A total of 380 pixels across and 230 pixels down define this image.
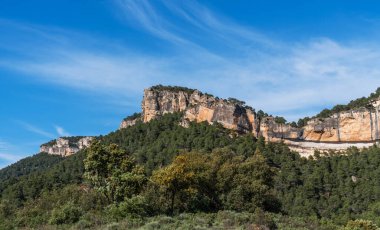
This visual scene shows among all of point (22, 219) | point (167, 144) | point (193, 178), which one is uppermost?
point (167, 144)

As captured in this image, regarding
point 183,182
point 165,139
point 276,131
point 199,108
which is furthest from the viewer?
point 199,108

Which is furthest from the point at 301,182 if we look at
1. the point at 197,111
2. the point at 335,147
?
the point at 197,111

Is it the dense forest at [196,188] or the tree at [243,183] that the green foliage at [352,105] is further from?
the tree at [243,183]

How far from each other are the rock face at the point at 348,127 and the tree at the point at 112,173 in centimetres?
7604

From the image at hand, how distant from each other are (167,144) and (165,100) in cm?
3569

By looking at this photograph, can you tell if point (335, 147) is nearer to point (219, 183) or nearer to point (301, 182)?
point (301, 182)

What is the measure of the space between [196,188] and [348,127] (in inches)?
3022

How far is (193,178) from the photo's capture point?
47.8m

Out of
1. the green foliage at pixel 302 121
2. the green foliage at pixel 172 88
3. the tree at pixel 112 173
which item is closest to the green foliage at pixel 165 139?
the green foliage at pixel 172 88

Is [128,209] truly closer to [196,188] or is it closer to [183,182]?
[183,182]

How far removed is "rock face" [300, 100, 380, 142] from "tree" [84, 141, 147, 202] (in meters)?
76.0

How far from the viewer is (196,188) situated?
49.8 metres

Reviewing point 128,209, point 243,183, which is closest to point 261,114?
point 243,183

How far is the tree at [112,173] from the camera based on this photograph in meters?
45.3
